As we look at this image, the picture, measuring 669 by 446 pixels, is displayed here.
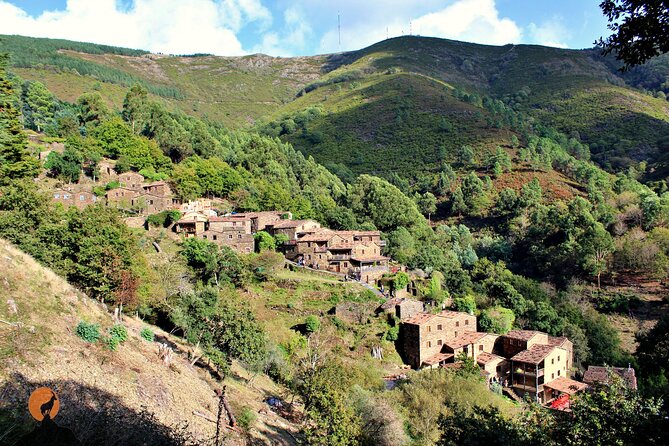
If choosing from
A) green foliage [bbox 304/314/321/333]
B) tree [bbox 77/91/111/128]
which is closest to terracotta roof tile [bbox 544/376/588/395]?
green foliage [bbox 304/314/321/333]

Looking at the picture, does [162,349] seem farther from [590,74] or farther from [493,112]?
[590,74]

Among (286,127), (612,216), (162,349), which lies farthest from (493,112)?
(162,349)

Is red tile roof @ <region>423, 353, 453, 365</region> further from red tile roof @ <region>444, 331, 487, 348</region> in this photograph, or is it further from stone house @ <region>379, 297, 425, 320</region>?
stone house @ <region>379, 297, 425, 320</region>

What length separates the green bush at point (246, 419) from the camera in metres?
19.4

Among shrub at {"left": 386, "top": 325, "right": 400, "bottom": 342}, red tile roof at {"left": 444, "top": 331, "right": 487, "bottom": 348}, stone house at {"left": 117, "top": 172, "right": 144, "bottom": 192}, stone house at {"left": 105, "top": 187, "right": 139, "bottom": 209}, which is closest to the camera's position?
shrub at {"left": 386, "top": 325, "right": 400, "bottom": 342}

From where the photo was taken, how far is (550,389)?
3747 cm

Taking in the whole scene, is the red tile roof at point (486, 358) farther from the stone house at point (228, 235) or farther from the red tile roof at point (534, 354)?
the stone house at point (228, 235)

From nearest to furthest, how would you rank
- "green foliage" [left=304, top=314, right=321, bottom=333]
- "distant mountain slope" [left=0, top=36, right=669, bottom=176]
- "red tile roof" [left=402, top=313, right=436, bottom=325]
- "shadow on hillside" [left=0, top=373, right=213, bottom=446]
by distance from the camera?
"shadow on hillside" [left=0, top=373, right=213, bottom=446], "green foliage" [left=304, top=314, right=321, bottom=333], "red tile roof" [left=402, top=313, right=436, bottom=325], "distant mountain slope" [left=0, top=36, right=669, bottom=176]

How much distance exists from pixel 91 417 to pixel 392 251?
43898mm

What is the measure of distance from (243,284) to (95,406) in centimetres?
2571

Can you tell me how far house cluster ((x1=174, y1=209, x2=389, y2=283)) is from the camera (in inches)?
1833

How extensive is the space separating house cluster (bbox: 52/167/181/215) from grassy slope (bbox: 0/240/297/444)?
81.4ft

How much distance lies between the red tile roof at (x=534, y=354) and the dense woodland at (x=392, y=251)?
14.3ft

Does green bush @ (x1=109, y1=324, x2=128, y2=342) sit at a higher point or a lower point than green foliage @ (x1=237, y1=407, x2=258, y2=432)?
higher
